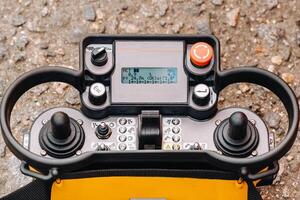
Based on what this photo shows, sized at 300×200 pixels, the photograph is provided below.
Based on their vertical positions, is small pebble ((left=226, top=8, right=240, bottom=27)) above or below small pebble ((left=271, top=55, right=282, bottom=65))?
above

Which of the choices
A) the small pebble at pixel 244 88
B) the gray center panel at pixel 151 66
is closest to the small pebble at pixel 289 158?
the small pebble at pixel 244 88

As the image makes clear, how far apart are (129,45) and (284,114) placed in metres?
0.46

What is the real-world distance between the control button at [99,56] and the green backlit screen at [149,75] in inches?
1.4

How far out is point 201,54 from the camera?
4.76ft

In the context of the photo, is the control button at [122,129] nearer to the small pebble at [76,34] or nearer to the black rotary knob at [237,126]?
the black rotary knob at [237,126]

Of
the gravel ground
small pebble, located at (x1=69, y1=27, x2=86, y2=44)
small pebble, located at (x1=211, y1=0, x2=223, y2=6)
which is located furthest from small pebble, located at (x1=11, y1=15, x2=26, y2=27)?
small pebble, located at (x1=211, y1=0, x2=223, y2=6)

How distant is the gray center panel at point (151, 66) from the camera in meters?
1.46

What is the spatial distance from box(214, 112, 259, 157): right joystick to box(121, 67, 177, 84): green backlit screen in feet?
0.38

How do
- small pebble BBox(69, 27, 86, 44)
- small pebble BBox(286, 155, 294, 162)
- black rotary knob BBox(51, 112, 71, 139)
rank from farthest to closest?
small pebble BBox(69, 27, 86, 44) < small pebble BBox(286, 155, 294, 162) < black rotary knob BBox(51, 112, 71, 139)

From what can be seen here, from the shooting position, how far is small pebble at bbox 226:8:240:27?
1.88 metres

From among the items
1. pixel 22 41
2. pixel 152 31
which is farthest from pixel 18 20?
pixel 152 31

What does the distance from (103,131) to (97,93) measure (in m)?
0.07

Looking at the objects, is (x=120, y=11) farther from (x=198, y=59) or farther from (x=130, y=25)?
(x=198, y=59)

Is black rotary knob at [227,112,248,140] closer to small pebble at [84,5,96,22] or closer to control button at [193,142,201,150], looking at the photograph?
control button at [193,142,201,150]
